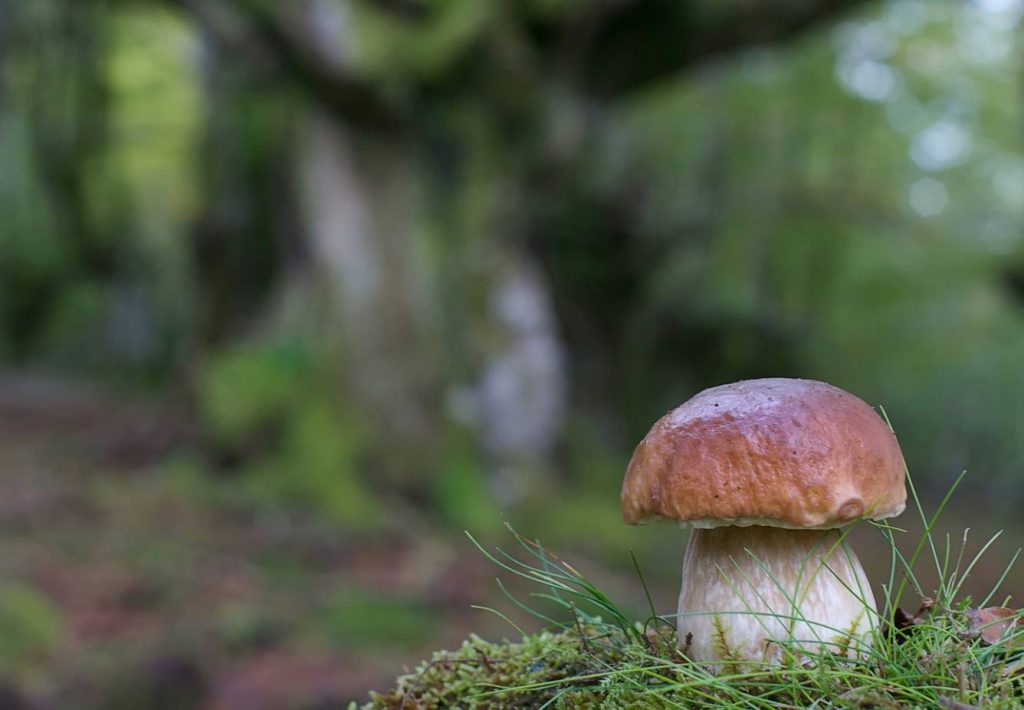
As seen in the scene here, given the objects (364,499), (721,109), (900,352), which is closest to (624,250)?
(721,109)

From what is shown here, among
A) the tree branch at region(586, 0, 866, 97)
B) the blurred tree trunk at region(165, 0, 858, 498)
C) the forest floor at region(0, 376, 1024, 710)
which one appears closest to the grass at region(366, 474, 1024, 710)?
the forest floor at region(0, 376, 1024, 710)

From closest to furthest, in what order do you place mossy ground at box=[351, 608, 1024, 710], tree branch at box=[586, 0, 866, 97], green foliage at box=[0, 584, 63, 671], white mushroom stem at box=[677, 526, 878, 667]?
mossy ground at box=[351, 608, 1024, 710] → white mushroom stem at box=[677, 526, 878, 667] → green foliage at box=[0, 584, 63, 671] → tree branch at box=[586, 0, 866, 97]

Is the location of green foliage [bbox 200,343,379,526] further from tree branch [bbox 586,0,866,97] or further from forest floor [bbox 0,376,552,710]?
tree branch [bbox 586,0,866,97]

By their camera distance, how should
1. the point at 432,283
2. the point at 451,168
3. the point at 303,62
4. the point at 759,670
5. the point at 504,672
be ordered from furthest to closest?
1. the point at 451,168
2. the point at 432,283
3. the point at 303,62
4. the point at 504,672
5. the point at 759,670

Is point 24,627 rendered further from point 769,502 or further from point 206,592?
point 769,502

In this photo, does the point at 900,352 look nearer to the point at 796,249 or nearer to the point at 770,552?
the point at 796,249

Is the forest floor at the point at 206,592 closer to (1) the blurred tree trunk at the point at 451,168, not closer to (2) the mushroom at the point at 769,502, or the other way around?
(1) the blurred tree trunk at the point at 451,168

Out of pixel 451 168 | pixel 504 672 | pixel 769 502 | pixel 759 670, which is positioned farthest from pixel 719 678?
pixel 451 168
